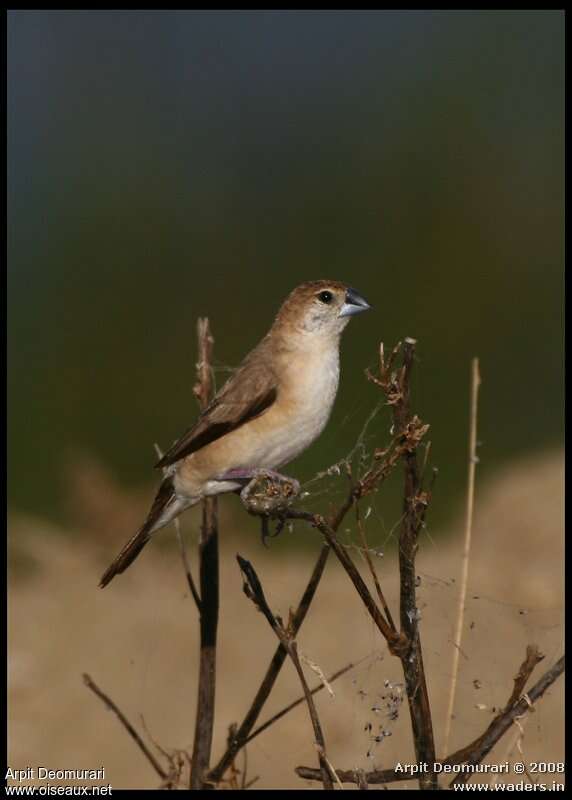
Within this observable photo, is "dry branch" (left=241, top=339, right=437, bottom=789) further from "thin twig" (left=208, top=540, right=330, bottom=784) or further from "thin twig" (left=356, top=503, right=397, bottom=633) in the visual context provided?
"thin twig" (left=208, top=540, right=330, bottom=784)

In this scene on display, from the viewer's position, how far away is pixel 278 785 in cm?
334

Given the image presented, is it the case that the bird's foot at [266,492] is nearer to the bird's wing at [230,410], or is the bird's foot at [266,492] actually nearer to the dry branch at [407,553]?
the bird's wing at [230,410]

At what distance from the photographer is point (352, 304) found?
3.15 metres

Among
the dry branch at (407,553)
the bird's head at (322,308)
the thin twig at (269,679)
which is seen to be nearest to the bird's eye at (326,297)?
the bird's head at (322,308)

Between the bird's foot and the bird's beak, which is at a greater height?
the bird's beak

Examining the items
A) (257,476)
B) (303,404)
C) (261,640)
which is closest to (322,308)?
(303,404)

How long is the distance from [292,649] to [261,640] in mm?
2303

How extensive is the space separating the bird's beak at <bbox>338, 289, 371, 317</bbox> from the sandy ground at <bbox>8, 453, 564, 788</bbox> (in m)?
0.69

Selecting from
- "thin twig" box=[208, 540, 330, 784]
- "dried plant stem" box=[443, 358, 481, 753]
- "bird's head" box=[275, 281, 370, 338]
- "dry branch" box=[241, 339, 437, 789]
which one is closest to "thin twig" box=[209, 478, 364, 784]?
"thin twig" box=[208, 540, 330, 784]

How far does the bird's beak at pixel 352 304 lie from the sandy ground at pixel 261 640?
69cm

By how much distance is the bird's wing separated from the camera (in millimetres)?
3010

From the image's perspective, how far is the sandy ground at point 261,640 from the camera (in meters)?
3.38

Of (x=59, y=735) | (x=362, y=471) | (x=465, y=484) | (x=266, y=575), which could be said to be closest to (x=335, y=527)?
(x=362, y=471)
